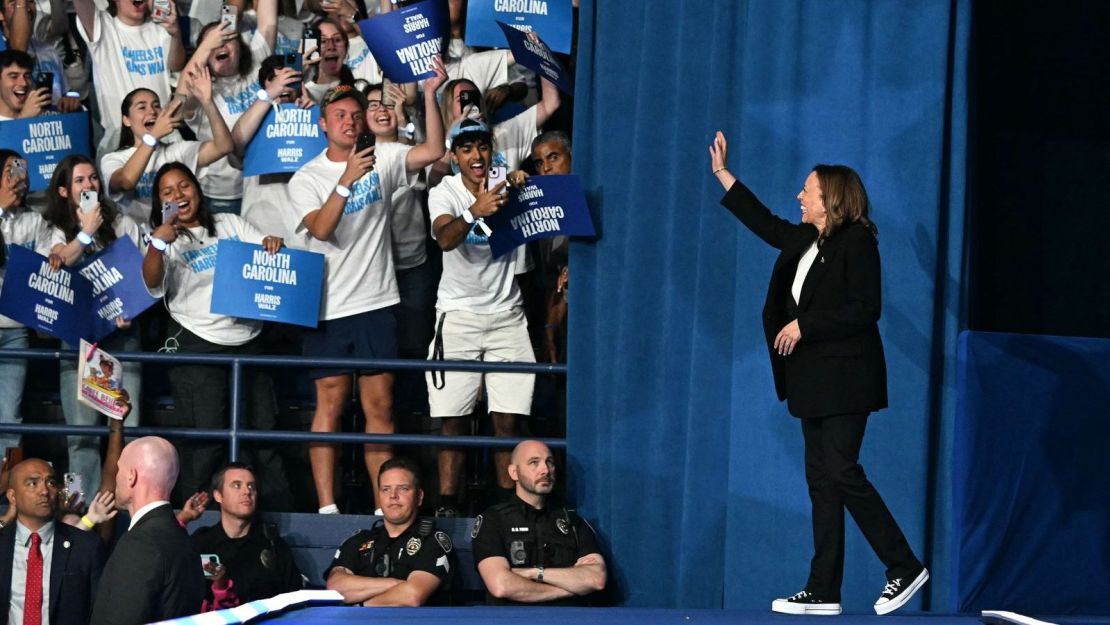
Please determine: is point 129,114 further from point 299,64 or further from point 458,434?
point 458,434

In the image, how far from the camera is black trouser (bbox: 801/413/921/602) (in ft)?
15.7

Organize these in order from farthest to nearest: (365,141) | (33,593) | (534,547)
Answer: (365,141) → (534,547) → (33,593)

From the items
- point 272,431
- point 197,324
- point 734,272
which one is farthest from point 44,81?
point 734,272

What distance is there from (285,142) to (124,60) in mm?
1044

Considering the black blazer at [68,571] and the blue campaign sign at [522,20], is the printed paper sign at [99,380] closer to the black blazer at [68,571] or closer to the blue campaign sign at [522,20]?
the black blazer at [68,571]

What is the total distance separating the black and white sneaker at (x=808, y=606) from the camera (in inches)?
189

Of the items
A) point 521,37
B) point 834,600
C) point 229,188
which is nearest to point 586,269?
point 521,37

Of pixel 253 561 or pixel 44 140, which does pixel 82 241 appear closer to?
pixel 44 140

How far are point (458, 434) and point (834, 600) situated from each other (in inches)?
93.2

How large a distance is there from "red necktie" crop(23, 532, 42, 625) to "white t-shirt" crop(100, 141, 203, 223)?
1.77 m

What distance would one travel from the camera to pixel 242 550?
246 inches

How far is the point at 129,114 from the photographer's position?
279 inches

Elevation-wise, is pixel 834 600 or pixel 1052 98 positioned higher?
pixel 1052 98

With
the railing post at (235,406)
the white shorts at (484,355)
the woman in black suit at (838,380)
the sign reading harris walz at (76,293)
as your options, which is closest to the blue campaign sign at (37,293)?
the sign reading harris walz at (76,293)
